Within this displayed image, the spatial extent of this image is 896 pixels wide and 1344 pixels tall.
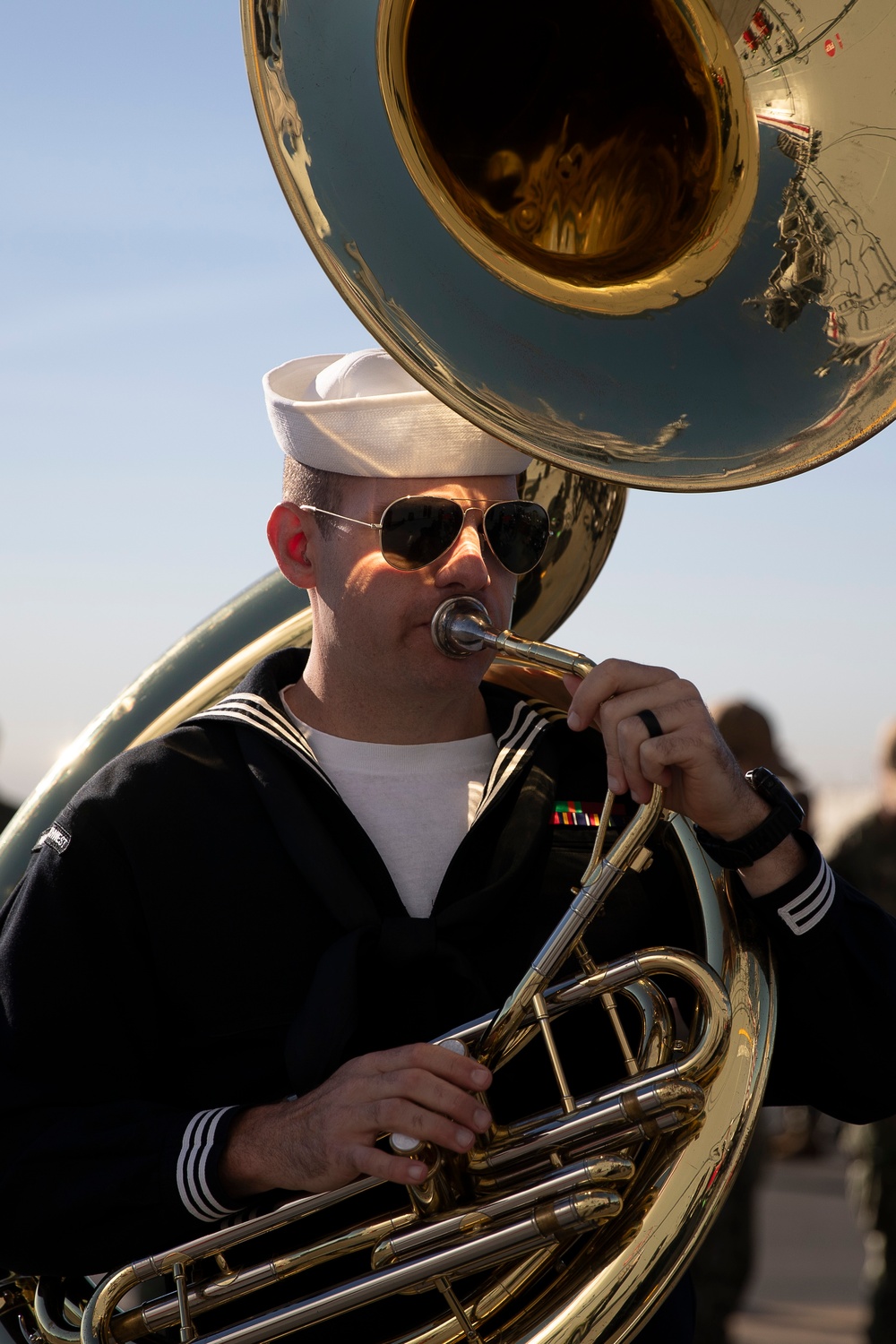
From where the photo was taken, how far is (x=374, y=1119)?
5.60 feet

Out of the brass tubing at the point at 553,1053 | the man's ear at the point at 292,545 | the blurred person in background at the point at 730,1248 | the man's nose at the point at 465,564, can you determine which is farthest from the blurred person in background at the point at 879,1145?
the brass tubing at the point at 553,1053

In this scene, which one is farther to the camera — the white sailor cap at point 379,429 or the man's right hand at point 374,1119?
the white sailor cap at point 379,429

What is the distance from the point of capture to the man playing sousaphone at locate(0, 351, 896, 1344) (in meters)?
1.82

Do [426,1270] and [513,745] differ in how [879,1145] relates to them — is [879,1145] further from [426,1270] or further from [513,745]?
[426,1270]

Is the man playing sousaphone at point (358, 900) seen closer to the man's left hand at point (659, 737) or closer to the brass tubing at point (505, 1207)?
the man's left hand at point (659, 737)

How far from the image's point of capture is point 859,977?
1.98 meters

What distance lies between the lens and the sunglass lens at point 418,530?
2.09 m

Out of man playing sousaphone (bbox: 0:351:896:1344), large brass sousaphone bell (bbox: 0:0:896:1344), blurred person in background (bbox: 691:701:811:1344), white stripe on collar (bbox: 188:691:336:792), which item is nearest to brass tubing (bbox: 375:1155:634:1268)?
large brass sousaphone bell (bbox: 0:0:896:1344)

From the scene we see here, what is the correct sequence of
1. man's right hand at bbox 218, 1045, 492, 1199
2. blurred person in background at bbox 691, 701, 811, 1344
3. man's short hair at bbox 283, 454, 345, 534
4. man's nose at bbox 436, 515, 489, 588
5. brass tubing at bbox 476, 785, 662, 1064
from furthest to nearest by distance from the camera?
blurred person in background at bbox 691, 701, 811, 1344, man's short hair at bbox 283, 454, 345, 534, man's nose at bbox 436, 515, 489, 588, brass tubing at bbox 476, 785, 662, 1064, man's right hand at bbox 218, 1045, 492, 1199

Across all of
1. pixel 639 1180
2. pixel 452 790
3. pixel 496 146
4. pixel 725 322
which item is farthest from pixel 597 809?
pixel 496 146

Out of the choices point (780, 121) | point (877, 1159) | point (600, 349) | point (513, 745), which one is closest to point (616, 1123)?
point (513, 745)

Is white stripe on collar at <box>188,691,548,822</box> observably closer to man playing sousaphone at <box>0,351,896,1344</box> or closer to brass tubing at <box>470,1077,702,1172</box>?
man playing sousaphone at <box>0,351,896,1344</box>

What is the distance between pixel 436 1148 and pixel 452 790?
0.55 metres

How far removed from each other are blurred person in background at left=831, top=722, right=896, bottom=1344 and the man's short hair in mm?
3303
